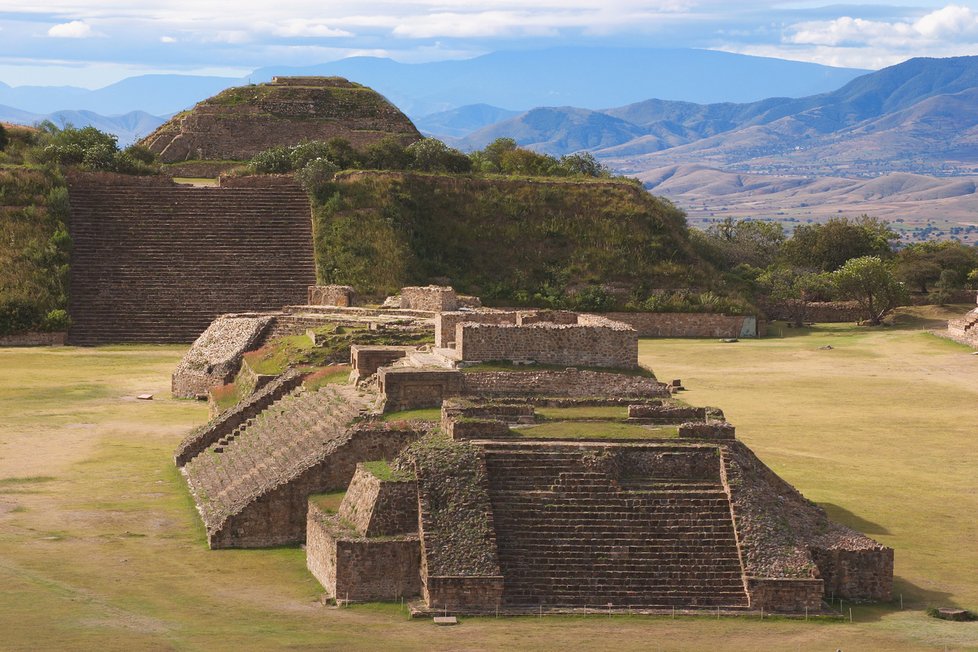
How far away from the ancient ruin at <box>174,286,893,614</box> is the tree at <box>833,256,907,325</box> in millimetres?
43571

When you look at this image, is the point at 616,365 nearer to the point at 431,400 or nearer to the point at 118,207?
the point at 431,400

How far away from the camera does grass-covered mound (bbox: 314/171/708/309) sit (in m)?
66.9

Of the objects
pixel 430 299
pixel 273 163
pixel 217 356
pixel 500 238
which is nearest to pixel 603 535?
pixel 430 299

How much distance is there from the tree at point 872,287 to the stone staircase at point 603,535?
1919 inches

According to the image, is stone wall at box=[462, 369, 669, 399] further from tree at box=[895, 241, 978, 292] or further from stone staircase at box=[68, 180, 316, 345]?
tree at box=[895, 241, 978, 292]

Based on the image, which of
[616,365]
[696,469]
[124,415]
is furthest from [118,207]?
[696,469]

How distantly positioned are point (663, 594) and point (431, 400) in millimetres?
7944

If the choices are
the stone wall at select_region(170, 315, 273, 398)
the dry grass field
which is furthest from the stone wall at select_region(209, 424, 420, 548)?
the stone wall at select_region(170, 315, 273, 398)

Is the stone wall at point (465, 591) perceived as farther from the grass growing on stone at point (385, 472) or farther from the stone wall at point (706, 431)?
the stone wall at point (706, 431)

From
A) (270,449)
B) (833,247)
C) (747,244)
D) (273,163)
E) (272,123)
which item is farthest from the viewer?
(747,244)

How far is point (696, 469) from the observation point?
25.8 meters

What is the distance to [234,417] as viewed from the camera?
36281 mm

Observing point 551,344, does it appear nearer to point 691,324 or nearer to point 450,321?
point 450,321

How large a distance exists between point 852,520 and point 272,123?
202ft
